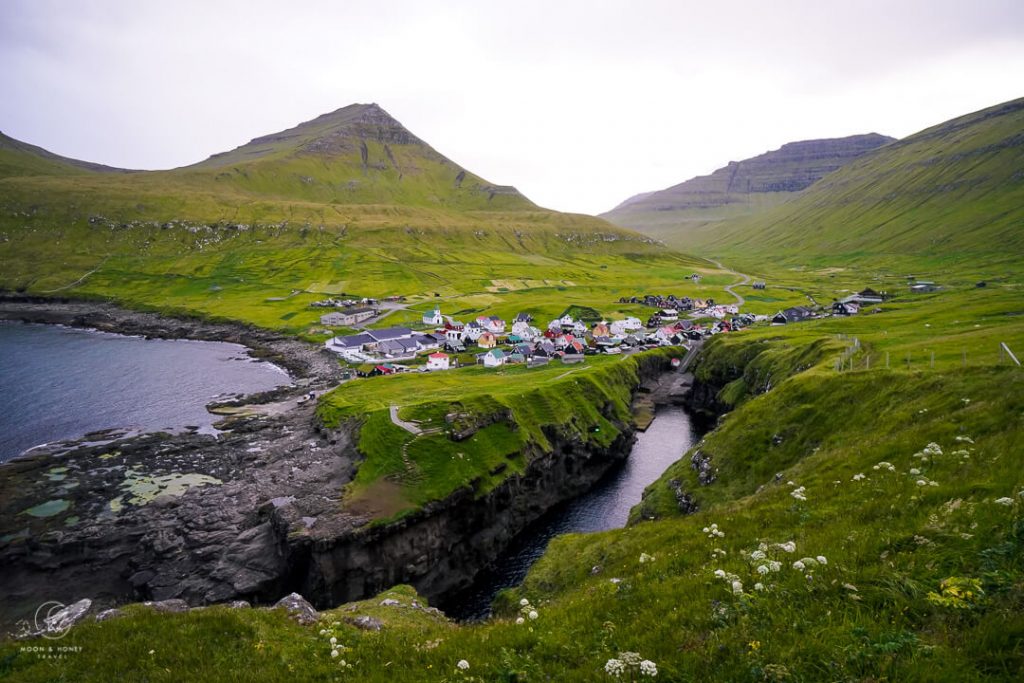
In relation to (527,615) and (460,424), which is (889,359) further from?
(527,615)

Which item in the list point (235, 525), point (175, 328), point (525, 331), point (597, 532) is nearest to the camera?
point (597, 532)

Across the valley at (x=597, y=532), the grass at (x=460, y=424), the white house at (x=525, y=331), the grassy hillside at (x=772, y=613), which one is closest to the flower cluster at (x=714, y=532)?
the grassy hillside at (x=772, y=613)

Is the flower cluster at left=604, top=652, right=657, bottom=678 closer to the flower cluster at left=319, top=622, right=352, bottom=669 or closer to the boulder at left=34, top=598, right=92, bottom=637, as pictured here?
the flower cluster at left=319, top=622, right=352, bottom=669

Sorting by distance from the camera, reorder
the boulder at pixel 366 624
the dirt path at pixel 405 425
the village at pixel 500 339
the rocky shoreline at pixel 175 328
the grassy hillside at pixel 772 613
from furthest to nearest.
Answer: the rocky shoreline at pixel 175 328 → the village at pixel 500 339 → the dirt path at pixel 405 425 → the boulder at pixel 366 624 → the grassy hillside at pixel 772 613

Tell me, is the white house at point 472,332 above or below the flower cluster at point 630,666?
below

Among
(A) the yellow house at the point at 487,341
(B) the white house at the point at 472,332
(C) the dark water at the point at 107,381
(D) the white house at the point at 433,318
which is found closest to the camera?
→ (C) the dark water at the point at 107,381

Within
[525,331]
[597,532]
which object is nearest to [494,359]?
[525,331]

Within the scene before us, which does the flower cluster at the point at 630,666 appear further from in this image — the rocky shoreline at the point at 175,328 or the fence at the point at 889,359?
the rocky shoreline at the point at 175,328
